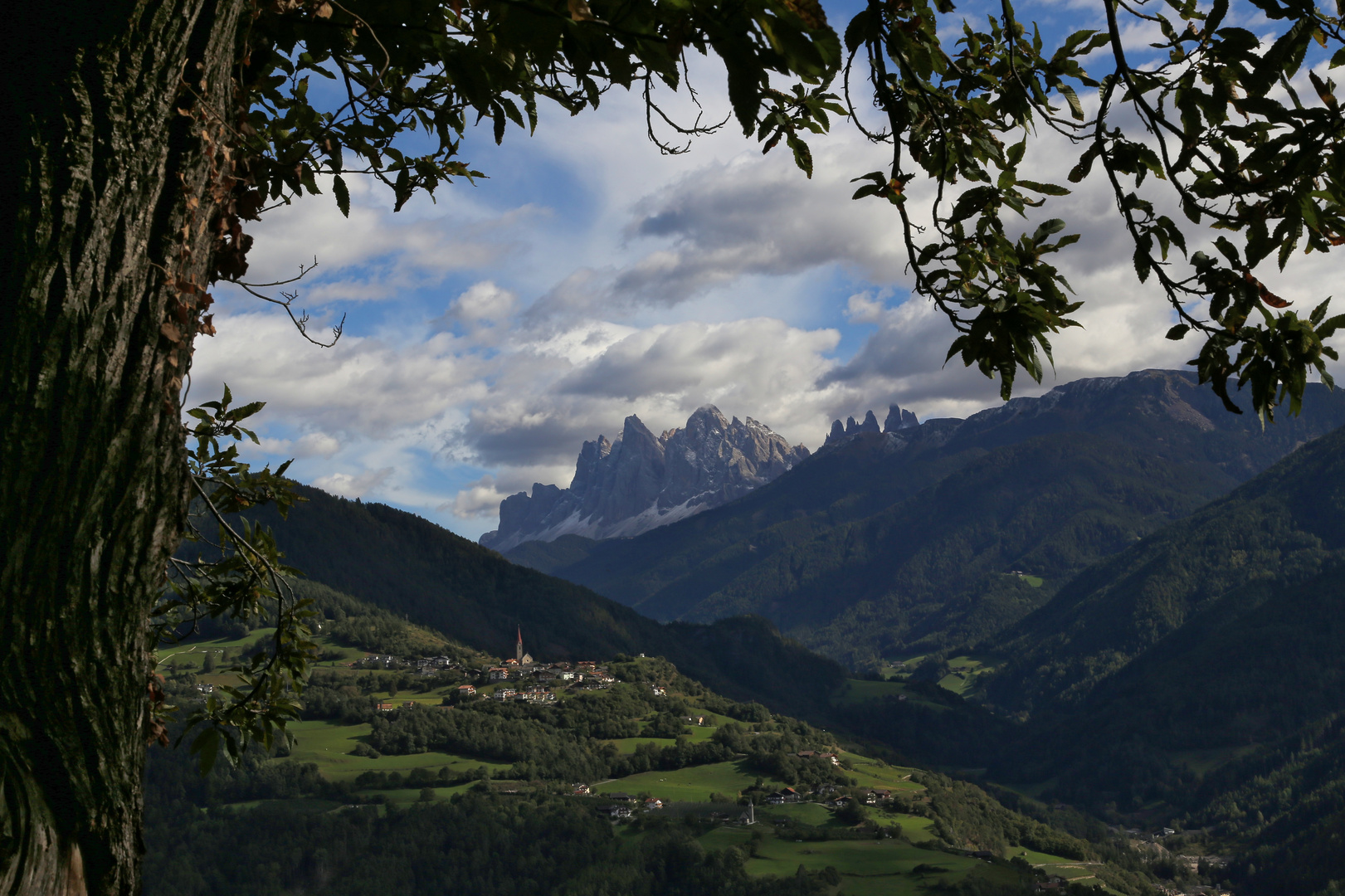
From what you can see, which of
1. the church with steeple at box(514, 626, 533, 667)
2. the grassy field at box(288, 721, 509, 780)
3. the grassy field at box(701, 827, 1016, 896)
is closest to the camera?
the grassy field at box(701, 827, 1016, 896)

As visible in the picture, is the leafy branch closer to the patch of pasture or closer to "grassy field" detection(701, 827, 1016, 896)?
"grassy field" detection(701, 827, 1016, 896)

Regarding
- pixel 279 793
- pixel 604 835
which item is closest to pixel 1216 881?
pixel 604 835

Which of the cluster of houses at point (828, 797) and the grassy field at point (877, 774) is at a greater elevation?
the cluster of houses at point (828, 797)

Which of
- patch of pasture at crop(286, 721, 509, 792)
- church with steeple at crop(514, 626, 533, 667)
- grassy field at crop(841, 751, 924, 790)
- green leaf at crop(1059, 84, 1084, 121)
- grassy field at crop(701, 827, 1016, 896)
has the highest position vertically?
green leaf at crop(1059, 84, 1084, 121)

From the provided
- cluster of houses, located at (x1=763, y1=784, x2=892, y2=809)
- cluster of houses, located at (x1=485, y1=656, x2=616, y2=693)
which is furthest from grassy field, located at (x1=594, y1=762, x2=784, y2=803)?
cluster of houses, located at (x1=485, y1=656, x2=616, y2=693)

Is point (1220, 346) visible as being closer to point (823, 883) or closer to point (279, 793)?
point (823, 883)

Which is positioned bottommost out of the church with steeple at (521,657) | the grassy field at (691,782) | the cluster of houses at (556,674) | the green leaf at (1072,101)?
the grassy field at (691,782)

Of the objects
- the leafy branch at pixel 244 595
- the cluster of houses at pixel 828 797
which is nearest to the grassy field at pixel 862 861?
the cluster of houses at pixel 828 797

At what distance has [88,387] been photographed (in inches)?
77.7

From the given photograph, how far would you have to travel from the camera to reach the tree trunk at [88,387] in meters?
1.90

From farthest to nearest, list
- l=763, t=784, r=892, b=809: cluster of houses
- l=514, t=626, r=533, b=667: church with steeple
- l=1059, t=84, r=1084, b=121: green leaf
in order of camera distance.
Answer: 1. l=514, t=626, r=533, b=667: church with steeple
2. l=763, t=784, r=892, b=809: cluster of houses
3. l=1059, t=84, r=1084, b=121: green leaf

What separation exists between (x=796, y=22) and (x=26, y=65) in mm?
1660

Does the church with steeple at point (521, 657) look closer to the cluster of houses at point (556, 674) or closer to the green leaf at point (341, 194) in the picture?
the cluster of houses at point (556, 674)

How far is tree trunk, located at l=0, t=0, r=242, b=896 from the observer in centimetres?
190
